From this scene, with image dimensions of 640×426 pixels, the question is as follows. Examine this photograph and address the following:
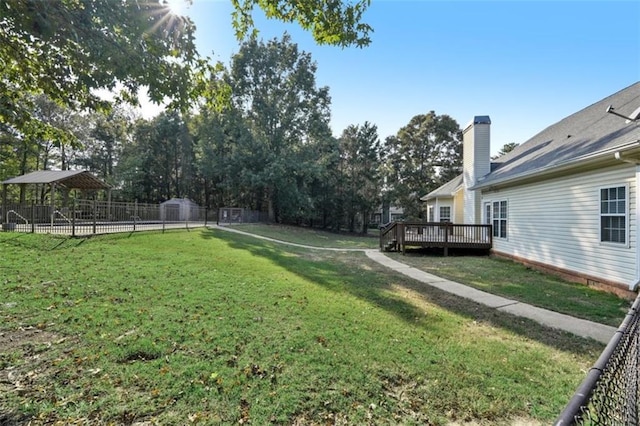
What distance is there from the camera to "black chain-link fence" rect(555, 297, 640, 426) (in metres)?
1.17

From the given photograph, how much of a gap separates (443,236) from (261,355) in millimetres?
12231

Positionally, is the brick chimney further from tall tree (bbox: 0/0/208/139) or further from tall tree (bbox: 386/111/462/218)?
tall tree (bbox: 386/111/462/218)

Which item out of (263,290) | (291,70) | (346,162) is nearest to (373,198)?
(346,162)

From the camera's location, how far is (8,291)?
549 cm

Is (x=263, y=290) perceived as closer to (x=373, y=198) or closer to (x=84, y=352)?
(x=84, y=352)

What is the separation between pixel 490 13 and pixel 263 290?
32.5 ft

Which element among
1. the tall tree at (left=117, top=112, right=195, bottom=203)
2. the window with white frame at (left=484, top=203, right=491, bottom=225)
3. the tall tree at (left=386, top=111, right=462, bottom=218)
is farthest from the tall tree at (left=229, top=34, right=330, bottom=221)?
the window with white frame at (left=484, top=203, right=491, bottom=225)

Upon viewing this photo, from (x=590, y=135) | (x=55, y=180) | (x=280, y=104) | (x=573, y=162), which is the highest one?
(x=280, y=104)

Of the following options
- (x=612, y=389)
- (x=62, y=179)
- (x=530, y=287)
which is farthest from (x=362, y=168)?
(x=612, y=389)

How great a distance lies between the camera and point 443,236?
1408cm

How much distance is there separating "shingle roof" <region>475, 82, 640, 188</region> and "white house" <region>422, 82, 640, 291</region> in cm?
4

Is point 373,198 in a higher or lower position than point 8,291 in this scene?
higher

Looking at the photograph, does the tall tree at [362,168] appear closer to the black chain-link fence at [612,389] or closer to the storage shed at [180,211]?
the storage shed at [180,211]

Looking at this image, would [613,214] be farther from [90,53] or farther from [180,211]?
[180,211]
